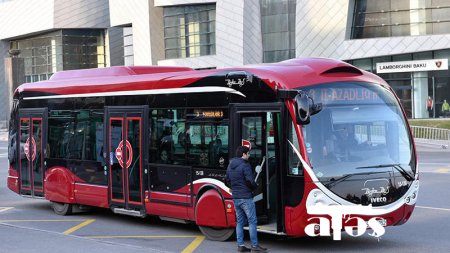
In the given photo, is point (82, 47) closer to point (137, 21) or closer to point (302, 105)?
point (137, 21)

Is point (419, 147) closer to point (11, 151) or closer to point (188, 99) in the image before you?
point (11, 151)

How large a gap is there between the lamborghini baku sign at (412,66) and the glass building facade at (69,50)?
37.7 m

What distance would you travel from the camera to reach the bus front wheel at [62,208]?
17.0 meters

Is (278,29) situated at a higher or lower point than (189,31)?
lower

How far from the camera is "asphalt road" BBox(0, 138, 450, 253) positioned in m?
12.2

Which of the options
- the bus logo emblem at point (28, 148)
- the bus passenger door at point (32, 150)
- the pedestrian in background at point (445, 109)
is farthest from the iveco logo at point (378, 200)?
the pedestrian in background at point (445, 109)

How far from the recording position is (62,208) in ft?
56.2

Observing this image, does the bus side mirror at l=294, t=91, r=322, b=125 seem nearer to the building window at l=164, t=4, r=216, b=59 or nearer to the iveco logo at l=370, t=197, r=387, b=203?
the iveco logo at l=370, t=197, r=387, b=203

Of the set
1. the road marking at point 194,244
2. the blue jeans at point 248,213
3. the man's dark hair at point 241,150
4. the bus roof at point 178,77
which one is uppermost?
the bus roof at point 178,77

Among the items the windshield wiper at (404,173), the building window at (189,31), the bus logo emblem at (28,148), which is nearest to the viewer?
the windshield wiper at (404,173)

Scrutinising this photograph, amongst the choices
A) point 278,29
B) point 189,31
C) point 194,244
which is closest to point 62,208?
point 194,244

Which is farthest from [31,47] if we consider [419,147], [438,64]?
[419,147]

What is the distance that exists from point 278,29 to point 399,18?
400 inches

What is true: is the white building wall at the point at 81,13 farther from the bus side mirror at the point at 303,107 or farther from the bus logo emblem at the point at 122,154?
the bus side mirror at the point at 303,107
